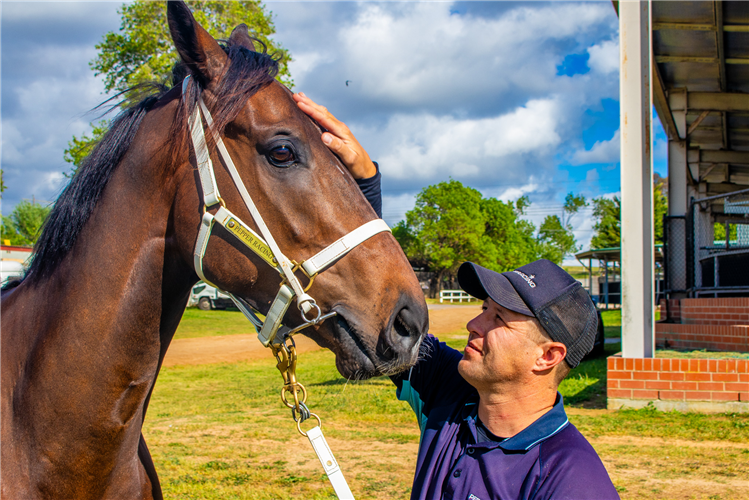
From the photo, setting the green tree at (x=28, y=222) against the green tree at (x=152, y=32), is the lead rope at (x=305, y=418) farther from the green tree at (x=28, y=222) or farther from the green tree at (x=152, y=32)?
the green tree at (x=152, y=32)

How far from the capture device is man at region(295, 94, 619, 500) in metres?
1.58

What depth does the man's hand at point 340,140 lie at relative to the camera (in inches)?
74.9

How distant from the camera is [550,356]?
1800mm

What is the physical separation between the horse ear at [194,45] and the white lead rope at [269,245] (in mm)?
104

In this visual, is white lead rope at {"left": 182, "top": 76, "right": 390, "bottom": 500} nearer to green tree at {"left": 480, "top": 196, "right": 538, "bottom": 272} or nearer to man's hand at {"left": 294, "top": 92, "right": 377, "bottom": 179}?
man's hand at {"left": 294, "top": 92, "right": 377, "bottom": 179}

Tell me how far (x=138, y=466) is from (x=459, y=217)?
45295 millimetres

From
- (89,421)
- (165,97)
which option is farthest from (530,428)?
(165,97)

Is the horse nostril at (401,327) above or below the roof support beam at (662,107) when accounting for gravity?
below

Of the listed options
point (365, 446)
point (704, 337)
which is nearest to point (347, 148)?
point (365, 446)

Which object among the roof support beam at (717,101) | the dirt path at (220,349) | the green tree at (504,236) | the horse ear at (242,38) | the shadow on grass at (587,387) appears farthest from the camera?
the green tree at (504,236)

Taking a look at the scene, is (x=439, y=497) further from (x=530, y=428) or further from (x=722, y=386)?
(x=722, y=386)

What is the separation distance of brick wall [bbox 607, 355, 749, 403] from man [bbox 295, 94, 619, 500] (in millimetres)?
4933

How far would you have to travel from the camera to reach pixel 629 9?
6.28 m

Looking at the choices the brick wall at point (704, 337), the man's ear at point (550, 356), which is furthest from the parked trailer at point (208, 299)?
the man's ear at point (550, 356)
